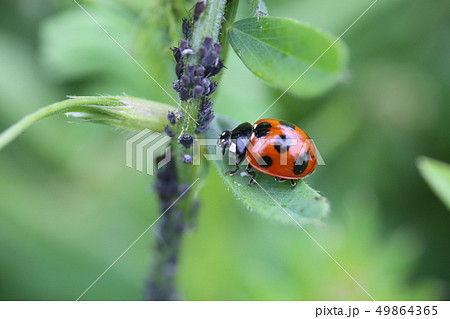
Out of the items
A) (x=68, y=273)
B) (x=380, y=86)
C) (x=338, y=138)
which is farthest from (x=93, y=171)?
(x=380, y=86)

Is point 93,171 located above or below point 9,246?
above

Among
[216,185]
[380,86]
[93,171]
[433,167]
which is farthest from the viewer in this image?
[380,86]

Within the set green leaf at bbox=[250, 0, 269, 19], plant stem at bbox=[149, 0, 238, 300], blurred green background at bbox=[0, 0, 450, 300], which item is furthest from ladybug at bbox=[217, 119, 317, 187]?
blurred green background at bbox=[0, 0, 450, 300]

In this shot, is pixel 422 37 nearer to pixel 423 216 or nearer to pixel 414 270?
pixel 423 216

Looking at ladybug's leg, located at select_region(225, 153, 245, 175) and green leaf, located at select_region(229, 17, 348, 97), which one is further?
ladybug's leg, located at select_region(225, 153, 245, 175)

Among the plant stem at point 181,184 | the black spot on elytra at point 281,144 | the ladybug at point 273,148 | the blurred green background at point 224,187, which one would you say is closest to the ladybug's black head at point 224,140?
the ladybug at point 273,148

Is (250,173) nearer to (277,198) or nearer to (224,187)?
(277,198)

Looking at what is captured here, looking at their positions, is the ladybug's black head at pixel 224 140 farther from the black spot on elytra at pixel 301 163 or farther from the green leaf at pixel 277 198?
the black spot on elytra at pixel 301 163

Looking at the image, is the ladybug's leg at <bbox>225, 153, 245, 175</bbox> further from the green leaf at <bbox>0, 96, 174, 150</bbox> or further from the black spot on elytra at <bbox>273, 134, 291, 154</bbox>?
the green leaf at <bbox>0, 96, 174, 150</bbox>
